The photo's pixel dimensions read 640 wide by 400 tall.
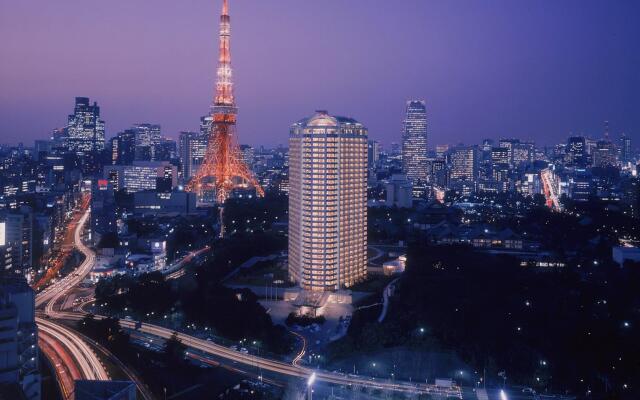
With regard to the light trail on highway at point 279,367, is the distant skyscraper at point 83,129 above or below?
above

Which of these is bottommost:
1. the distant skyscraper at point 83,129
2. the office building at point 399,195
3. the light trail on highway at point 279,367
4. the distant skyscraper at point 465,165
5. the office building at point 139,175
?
the light trail on highway at point 279,367

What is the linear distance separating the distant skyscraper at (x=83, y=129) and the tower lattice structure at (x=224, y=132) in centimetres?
1875

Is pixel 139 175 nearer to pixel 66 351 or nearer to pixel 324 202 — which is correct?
pixel 324 202

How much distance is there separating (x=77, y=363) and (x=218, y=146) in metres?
12.0

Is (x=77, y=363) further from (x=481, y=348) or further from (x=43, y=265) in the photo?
(x=43, y=265)

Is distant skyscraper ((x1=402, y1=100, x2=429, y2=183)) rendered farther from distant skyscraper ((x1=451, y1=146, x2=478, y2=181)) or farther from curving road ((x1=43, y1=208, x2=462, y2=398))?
curving road ((x1=43, y1=208, x2=462, y2=398))

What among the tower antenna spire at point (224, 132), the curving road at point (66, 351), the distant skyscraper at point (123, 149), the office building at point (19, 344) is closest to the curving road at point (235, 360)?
the curving road at point (66, 351)

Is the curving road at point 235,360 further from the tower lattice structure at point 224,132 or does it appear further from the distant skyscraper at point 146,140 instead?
the distant skyscraper at point 146,140

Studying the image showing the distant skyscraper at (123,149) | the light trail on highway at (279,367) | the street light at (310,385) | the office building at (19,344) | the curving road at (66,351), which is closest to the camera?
the office building at (19,344)

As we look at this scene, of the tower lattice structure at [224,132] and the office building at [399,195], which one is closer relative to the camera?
the tower lattice structure at [224,132]

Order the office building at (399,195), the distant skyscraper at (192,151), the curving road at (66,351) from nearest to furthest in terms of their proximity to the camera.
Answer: the curving road at (66,351) → the office building at (399,195) → the distant skyscraper at (192,151)

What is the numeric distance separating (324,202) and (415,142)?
30.6 m

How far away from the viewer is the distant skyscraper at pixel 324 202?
11.3 metres

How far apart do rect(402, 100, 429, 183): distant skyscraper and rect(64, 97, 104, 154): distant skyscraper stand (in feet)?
58.3
